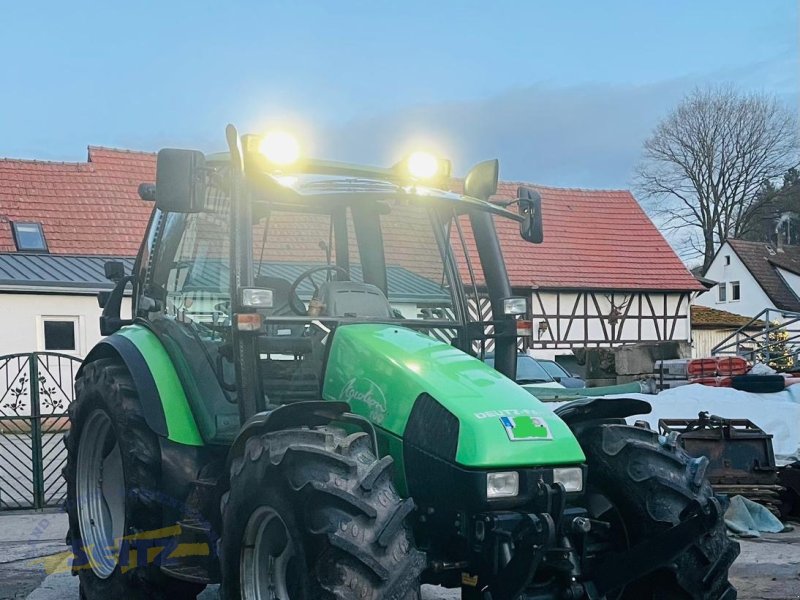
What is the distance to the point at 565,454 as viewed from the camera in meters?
3.78

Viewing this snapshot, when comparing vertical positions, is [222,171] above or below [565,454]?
above

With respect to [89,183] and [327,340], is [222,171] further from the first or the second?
[89,183]

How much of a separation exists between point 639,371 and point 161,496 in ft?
64.7

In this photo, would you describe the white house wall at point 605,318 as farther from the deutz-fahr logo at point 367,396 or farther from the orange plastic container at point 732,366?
the deutz-fahr logo at point 367,396

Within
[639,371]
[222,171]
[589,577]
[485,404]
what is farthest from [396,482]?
[639,371]

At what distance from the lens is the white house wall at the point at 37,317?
1975cm

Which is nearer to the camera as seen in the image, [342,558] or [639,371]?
[342,558]

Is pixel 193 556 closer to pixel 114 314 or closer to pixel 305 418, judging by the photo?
pixel 305 418

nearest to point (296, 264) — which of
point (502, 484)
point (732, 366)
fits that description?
point (502, 484)

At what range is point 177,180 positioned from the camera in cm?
424

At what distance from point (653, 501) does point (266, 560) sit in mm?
1608

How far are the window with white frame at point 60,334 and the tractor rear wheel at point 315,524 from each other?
692 inches

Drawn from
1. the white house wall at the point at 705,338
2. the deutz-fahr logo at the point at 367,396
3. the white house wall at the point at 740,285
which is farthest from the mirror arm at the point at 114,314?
the white house wall at the point at 740,285

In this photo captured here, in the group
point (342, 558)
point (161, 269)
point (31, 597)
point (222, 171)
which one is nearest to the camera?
point (342, 558)
